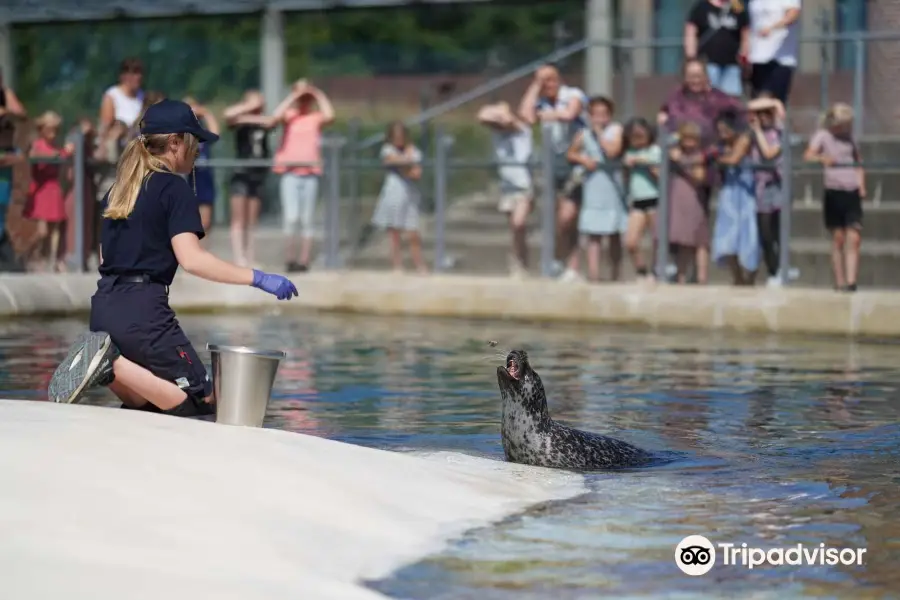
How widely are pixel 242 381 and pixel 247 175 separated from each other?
1143cm

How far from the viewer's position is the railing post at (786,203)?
55.0ft

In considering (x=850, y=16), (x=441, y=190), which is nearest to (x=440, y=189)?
(x=441, y=190)

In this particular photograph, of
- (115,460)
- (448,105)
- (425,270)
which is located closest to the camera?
(115,460)

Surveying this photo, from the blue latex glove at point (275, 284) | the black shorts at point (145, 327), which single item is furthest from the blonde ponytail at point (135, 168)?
the blue latex glove at point (275, 284)

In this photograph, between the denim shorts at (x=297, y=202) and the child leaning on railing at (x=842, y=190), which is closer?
the child leaning on railing at (x=842, y=190)

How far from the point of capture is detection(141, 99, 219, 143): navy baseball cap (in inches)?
332

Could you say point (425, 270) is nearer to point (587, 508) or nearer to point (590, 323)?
point (590, 323)

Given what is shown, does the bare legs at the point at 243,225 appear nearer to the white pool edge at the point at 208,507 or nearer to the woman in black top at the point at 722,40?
the woman in black top at the point at 722,40

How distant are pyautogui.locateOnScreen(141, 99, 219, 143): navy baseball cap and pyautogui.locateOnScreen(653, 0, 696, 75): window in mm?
13597

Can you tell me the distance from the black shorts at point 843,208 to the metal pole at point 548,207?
2.53 meters

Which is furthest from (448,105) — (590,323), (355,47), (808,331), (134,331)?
(134,331)

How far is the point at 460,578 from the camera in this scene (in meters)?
6.48

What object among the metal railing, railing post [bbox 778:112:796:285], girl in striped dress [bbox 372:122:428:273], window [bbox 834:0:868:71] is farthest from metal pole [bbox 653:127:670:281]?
window [bbox 834:0:868:71]

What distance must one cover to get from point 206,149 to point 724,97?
5468mm
